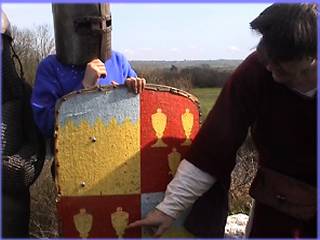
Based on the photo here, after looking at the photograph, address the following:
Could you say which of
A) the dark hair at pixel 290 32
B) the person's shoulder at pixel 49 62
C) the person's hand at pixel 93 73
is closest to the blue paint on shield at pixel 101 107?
the person's hand at pixel 93 73

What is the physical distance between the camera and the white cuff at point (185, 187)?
165cm

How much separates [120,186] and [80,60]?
0.48 m

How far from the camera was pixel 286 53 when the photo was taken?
1380 millimetres

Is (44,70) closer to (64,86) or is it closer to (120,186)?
(64,86)

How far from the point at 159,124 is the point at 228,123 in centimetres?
31

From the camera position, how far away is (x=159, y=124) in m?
1.83

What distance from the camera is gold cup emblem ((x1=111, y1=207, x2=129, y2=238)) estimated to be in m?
1.77

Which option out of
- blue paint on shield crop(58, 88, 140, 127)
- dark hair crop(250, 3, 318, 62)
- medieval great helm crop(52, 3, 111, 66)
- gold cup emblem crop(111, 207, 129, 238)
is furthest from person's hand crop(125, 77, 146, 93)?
dark hair crop(250, 3, 318, 62)

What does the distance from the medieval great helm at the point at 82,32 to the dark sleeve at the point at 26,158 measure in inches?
9.3

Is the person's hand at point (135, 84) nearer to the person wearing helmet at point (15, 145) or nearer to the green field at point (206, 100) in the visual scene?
the person wearing helmet at point (15, 145)

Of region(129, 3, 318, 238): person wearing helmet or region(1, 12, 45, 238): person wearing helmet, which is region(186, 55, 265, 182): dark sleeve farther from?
region(1, 12, 45, 238): person wearing helmet

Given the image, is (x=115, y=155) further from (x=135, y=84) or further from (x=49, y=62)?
(x=49, y=62)

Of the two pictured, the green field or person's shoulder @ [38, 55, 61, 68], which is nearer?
person's shoulder @ [38, 55, 61, 68]

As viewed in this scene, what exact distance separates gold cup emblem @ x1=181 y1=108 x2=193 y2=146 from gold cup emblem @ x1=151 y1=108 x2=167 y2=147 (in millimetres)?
66
